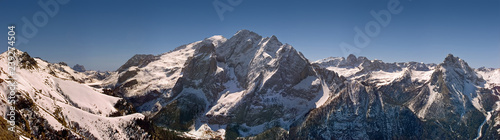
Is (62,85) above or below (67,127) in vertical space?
above

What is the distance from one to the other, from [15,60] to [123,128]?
71121 millimetres

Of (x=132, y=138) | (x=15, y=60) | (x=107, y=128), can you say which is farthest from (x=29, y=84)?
(x=132, y=138)

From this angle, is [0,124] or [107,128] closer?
[0,124]

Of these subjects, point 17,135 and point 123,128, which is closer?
point 17,135

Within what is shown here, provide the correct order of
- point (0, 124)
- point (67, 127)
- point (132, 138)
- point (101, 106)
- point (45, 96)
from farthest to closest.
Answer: point (101, 106) → point (132, 138) → point (45, 96) → point (67, 127) → point (0, 124)

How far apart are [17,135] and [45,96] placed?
54247 millimetres

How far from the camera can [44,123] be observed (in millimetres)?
133000

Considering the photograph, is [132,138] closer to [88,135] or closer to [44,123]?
[88,135]

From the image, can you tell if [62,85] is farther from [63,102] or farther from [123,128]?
[123,128]

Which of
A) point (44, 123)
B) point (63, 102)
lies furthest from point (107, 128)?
point (44, 123)

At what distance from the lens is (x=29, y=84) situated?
15675 centimetres

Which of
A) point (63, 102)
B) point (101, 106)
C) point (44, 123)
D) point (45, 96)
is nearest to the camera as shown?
point (44, 123)

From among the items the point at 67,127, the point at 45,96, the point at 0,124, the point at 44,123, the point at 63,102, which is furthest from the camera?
the point at 63,102

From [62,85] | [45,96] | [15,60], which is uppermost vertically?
[15,60]
